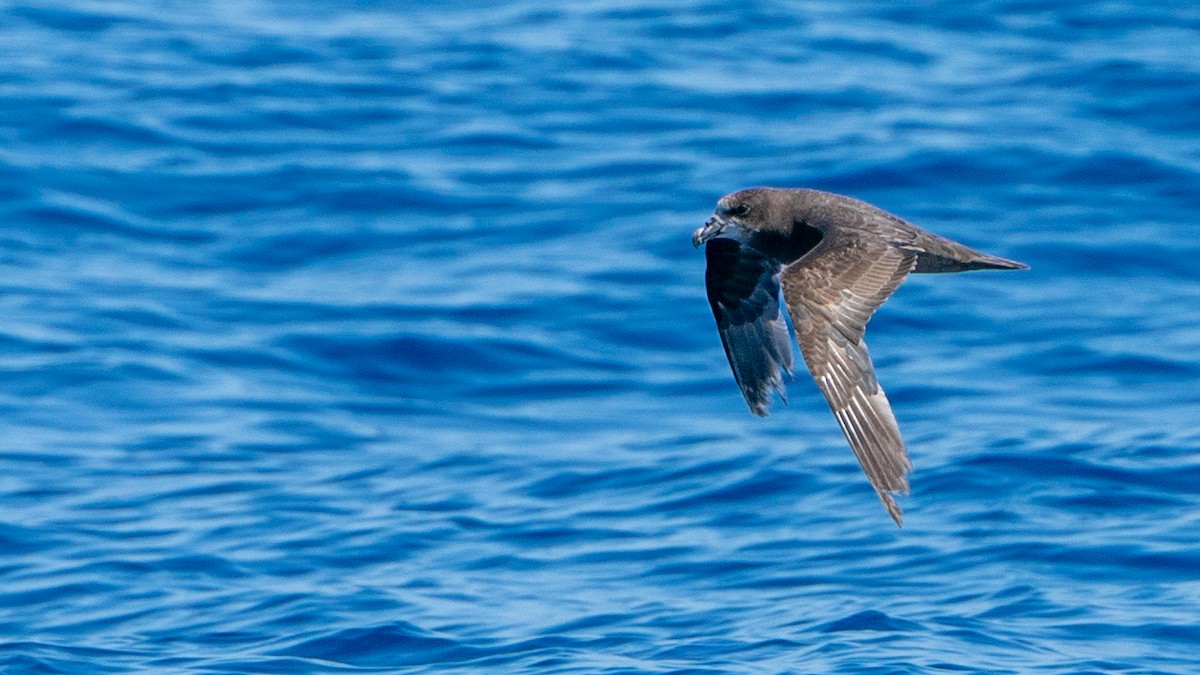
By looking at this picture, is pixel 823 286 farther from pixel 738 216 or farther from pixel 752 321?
pixel 752 321

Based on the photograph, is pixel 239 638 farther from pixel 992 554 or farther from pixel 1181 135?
pixel 1181 135

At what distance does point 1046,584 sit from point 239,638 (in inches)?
135

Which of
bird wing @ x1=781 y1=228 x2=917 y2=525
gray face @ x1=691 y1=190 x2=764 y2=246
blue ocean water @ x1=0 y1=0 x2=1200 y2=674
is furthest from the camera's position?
blue ocean water @ x1=0 y1=0 x2=1200 y2=674

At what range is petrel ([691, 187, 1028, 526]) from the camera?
682 centimetres

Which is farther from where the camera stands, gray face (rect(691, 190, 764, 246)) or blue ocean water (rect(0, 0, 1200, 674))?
blue ocean water (rect(0, 0, 1200, 674))

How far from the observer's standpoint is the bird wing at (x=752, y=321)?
8305mm

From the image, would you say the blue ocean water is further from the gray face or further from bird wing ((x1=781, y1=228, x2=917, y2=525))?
the gray face

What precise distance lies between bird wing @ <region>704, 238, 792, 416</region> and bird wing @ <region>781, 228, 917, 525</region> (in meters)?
1.25

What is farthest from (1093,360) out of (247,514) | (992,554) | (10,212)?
(10,212)

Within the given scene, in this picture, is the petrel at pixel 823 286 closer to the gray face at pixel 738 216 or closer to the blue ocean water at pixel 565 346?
the gray face at pixel 738 216

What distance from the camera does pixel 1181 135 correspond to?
1317 cm

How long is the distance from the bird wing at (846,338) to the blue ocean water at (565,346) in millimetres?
1220

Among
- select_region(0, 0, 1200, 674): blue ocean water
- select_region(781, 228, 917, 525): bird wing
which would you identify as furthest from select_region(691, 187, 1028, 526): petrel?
select_region(0, 0, 1200, 674): blue ocean water

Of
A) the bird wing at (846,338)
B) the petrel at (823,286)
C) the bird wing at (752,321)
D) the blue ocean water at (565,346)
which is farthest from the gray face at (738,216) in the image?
the blue ocean water at (565,346)
